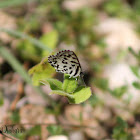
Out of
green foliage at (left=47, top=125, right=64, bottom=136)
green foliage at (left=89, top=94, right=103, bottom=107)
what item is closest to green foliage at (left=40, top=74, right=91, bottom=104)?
green foliage at (left=47, top=125, right=64, bottom=136)

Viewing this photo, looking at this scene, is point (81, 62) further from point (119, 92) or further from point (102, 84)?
point (119, 92)

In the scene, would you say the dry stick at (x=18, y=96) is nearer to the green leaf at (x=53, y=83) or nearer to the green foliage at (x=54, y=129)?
the green foliage at (x=54, y=129)

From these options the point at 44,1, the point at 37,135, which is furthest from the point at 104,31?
the point at 37,135

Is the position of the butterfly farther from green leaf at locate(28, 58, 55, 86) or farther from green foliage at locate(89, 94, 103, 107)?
green foliage at locate(89, 94, 103, 107)

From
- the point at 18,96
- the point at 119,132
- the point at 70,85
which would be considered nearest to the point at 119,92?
the point at 119,132

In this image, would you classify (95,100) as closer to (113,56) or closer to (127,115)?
(127,115)

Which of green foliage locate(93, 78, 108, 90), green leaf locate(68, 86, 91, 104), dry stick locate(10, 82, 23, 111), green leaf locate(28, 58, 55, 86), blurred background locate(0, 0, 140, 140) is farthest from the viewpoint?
green foliage locate(93, 78, 108, 90)
